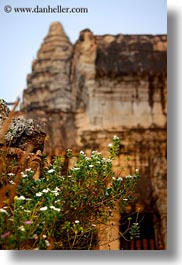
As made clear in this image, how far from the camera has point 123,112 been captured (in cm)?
733

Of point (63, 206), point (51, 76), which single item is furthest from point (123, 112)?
point (51, 76)

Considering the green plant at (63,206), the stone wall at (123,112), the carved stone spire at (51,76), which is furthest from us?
the carved stone spire at (51,76)

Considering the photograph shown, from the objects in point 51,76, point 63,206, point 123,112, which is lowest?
point 63,206

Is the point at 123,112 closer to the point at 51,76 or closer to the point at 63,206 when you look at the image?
the point at 63,206

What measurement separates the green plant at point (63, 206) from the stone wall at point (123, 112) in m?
2.18

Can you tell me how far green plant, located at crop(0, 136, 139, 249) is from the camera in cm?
355

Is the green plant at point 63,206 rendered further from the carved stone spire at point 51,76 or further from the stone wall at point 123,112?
the carved stone spire at point 51,76

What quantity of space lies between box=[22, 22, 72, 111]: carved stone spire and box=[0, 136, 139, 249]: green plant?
4.87 m

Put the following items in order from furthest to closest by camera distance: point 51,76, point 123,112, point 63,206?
point 51,76
point 123,112
point 63,206

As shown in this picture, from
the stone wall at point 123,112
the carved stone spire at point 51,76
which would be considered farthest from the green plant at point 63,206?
the carved stone spire at point 51,76

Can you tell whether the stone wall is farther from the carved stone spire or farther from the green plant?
the green plant

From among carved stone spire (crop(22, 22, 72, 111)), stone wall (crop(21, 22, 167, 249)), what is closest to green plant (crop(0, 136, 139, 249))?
stone wall (crop(21, 22, 167, 249))

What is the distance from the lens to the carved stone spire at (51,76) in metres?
9.67

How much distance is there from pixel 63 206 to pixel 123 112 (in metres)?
3.27
